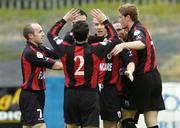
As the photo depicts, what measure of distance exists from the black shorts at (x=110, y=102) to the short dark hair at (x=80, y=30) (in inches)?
59.6

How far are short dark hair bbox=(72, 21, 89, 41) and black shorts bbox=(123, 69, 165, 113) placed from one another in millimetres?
1379

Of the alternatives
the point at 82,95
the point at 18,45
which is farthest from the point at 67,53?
the point at 18,45

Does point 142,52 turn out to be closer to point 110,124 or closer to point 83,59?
point 83,59

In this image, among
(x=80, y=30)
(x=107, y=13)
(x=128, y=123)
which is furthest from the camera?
(x=107, y=13)

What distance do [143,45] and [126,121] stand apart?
1.36 m

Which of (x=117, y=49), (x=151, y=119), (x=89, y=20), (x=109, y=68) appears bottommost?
(x=151, y=119)

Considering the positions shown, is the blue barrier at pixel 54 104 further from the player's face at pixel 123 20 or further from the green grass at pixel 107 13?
the green grass at pixel 107 13

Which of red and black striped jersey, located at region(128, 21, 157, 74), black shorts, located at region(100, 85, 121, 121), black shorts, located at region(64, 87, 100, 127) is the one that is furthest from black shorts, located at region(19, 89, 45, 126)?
red and black striped jersey, located at region(128, 21, 157, 74)

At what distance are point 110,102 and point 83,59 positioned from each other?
1.45 m

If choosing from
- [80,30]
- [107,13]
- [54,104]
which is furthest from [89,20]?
[80,30]

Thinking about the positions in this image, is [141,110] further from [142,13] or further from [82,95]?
[142,13]

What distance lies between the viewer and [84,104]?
34.9 ft

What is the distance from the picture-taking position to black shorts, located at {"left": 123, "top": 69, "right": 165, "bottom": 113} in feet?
37.7

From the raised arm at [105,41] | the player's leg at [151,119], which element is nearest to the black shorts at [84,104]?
the raised arm at [105,41]
